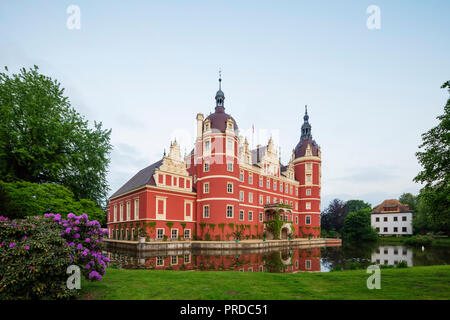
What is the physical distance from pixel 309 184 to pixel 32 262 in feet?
154

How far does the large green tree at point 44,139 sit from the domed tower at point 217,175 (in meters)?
15.9

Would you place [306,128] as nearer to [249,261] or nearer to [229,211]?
[229,211]

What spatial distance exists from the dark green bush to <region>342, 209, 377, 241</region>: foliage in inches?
2162

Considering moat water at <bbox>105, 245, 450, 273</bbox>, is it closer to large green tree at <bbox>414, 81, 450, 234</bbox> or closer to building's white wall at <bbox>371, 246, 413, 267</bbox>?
building's white wall at <bbox>371, 246, 413, 267</bbox>

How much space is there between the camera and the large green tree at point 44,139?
16.3m

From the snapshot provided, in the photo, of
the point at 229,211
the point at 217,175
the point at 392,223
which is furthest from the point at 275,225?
the point at 392,223

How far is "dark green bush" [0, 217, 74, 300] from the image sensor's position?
18.8 feet

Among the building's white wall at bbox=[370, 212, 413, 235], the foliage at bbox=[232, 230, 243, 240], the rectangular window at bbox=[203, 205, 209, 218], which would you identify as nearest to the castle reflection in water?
the foliage at bbox=[232, 230, 243, 240]

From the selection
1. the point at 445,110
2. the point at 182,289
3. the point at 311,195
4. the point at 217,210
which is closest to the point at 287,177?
the point at 311,195

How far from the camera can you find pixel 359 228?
51531mm

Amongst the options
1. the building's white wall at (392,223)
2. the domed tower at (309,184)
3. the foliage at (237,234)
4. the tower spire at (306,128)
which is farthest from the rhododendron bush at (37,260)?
the building's white wall at (392,223)

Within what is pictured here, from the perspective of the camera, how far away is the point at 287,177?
47438 millimetres

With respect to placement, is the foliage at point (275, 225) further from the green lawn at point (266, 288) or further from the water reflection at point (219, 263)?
the green lawn at point (266, 288)
